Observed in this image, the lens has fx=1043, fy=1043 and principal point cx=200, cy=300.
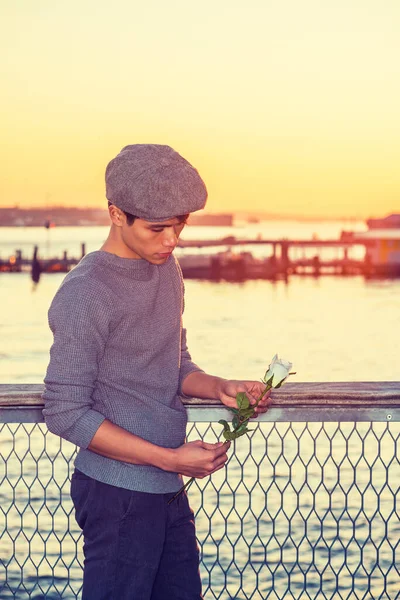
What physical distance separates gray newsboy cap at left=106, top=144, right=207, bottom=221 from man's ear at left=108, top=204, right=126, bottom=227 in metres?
0.03

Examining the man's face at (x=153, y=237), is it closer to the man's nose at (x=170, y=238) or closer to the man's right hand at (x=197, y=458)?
the man's nose at (x=170, y=238)

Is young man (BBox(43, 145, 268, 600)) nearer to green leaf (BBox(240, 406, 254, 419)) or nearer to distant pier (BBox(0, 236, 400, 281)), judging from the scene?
green leaf (BBox(240, 406, 254, 419))

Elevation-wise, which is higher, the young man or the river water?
the young man

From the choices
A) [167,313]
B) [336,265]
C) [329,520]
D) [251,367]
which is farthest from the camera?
[336,265]

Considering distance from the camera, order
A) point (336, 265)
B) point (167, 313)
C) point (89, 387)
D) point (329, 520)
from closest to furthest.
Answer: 1. point (89, 387)
2. point (167, 313)
3. point (329, 520)
4. point (336, 265)

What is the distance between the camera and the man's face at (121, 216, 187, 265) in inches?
80.4

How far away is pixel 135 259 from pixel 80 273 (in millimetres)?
129

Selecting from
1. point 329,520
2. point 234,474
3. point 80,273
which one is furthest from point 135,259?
point 234,474

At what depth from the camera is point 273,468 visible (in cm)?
280

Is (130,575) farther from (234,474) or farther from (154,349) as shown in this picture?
(234,474)

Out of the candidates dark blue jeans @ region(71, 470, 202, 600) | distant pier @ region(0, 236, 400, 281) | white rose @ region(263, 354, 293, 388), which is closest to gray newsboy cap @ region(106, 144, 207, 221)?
white rose @ region(263, 354, 293, 388)

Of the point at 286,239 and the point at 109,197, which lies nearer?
the point at 109,197

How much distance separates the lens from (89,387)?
2.05 metres

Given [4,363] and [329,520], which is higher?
[329,520]
